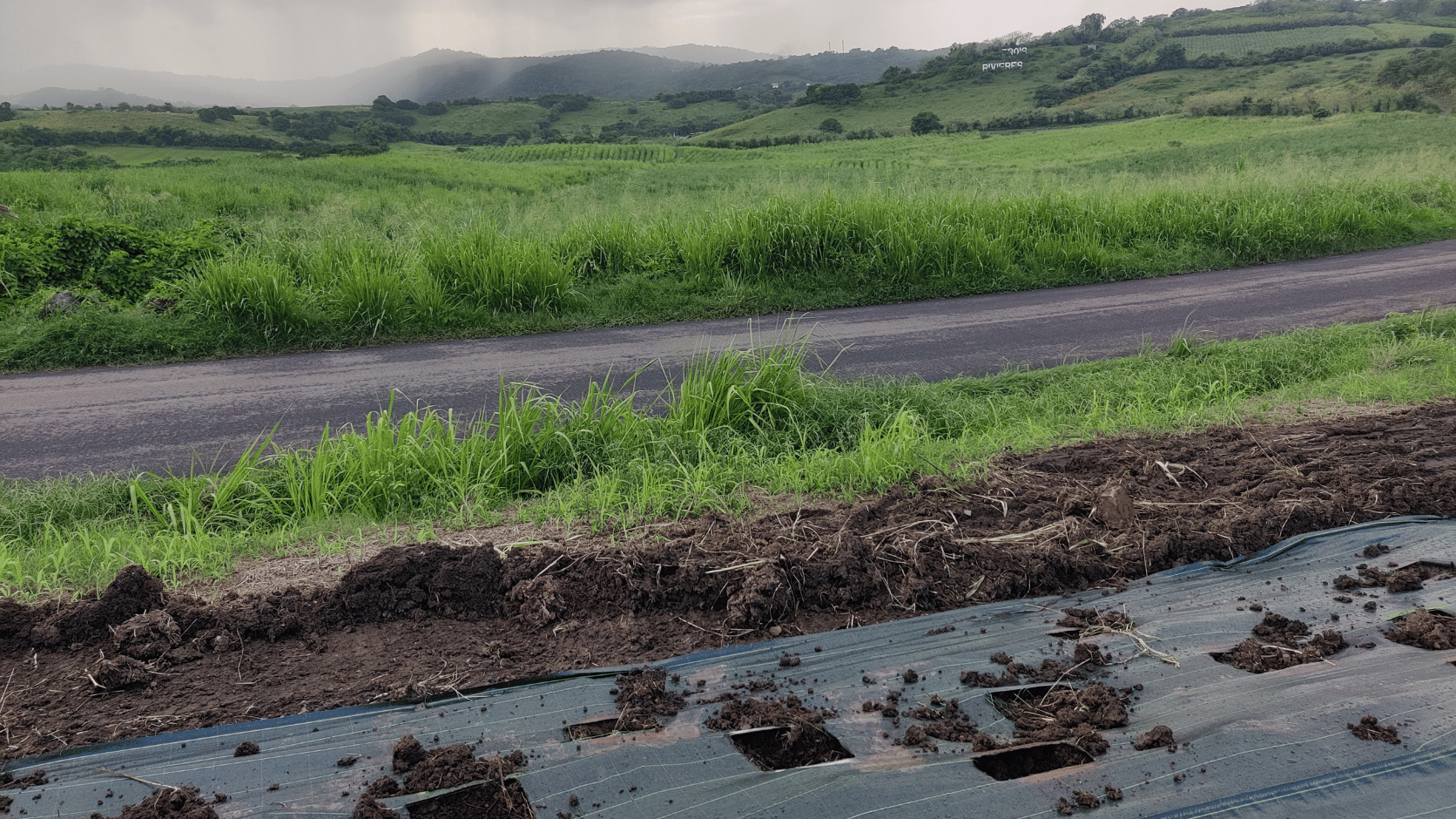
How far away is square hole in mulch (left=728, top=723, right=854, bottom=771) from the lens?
95.7 inches

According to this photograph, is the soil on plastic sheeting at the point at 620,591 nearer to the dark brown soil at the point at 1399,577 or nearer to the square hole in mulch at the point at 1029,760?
the dark brown soil at the point at 1399,577

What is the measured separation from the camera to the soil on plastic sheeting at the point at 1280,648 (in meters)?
2.73

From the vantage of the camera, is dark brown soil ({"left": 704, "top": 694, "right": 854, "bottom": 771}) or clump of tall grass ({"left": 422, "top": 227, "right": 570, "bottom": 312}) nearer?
dark brown soil ({"left": 704, "top": 694, "right": 854, "bottom": 771})

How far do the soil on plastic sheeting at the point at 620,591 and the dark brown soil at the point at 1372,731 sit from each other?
766 mm

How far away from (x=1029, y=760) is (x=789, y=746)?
70 cm

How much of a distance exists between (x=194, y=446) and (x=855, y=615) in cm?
476

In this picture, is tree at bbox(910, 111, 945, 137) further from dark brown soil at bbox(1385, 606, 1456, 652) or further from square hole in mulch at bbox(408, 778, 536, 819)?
square hole in mulch at bbox(408, 778, 536, 819)

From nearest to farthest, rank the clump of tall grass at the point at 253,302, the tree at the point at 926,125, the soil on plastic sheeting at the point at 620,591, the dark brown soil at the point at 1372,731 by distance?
the dark brown soil at the point at 1372,731 < the soil on plastic sheeting at the point at 620,591 < the clump of tall grass at the point at 253,302 < the tree at the point at 926,125

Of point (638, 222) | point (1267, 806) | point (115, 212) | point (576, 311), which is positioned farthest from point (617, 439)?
point (115, 212)

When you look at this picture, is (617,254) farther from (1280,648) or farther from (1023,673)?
(1280,648)

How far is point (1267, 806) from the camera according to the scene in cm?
211

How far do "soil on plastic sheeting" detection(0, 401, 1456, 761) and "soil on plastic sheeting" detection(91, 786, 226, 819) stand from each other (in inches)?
15.1

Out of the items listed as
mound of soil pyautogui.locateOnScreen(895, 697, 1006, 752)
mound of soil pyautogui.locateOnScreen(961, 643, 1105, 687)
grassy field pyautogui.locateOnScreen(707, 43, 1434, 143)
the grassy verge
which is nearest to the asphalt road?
the grassy verge

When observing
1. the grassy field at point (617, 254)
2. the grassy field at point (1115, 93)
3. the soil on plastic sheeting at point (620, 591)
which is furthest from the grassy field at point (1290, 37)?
the soil on plastic sheeting at point (620, 591)
